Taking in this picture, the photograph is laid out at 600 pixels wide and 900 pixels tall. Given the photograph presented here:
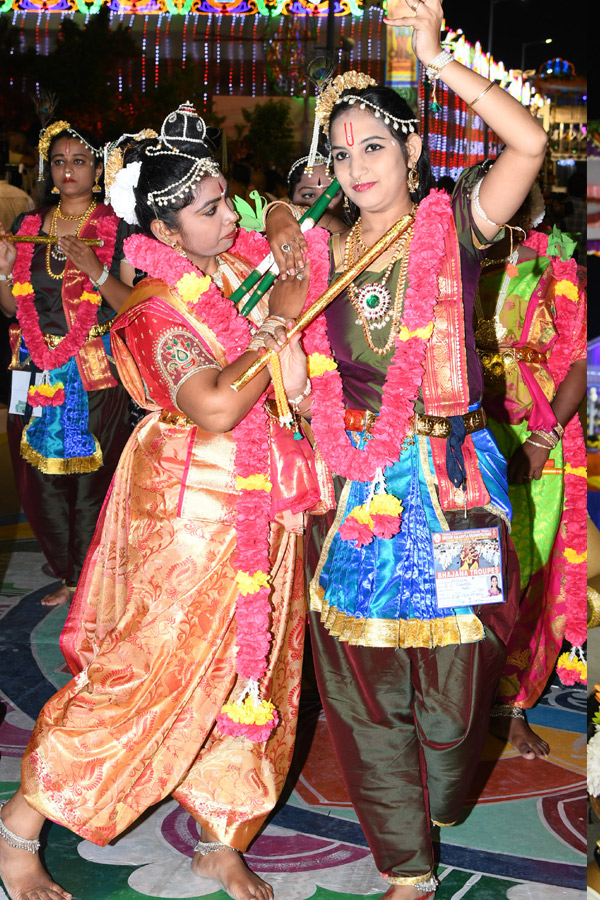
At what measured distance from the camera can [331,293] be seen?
2.30 m

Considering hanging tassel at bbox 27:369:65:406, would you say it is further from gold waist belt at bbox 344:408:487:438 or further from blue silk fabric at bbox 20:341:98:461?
gold waist belt at bbox 344:408:487:438

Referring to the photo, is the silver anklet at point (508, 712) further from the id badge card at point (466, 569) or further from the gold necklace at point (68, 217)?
the gold necklace at point (68, 217)

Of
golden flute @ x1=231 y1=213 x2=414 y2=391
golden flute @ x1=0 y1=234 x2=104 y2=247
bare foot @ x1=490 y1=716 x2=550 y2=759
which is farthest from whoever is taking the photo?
golden flute @ x1=0 y1=234 x2=104 y2=247

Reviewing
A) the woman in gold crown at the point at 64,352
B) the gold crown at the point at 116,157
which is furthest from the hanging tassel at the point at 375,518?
the woman in gold crown at the point at 64,352

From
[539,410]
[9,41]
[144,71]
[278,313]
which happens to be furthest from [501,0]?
[278,313]

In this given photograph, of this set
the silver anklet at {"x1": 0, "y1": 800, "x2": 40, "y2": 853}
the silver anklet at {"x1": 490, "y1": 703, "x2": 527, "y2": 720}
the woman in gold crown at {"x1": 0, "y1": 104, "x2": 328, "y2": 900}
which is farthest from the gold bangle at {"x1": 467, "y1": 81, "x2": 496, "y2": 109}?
the silver anklet at {"x1": 490, "y1": 703, "x2": 527, "y2": 720}

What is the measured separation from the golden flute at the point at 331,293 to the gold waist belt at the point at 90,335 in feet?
8.54

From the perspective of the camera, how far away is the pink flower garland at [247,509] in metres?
2.49

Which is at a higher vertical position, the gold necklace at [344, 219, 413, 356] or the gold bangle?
the gold bangle

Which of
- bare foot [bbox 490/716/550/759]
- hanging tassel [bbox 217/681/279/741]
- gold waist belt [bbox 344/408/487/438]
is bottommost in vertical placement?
bare foot [bbox 490/716/550/759]

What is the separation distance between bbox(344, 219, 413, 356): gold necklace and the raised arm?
28cm

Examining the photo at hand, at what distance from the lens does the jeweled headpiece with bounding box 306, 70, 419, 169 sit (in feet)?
7.69

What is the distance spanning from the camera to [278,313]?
2.38 m

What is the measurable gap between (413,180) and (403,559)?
0.88 metres
